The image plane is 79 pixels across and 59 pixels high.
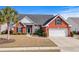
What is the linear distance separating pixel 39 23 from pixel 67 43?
1.00 m

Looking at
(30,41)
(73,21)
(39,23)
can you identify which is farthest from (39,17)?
(73,21)

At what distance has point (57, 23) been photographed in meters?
11.1

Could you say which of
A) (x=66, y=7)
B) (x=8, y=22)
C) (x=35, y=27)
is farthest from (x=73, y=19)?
(x=8, y=22)

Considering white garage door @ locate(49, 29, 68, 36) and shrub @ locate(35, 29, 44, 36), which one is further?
white garage door @ locate(49, 29, 68, 36)

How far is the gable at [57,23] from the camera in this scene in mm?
11078

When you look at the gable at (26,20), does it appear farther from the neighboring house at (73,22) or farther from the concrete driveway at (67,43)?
the neighboring house at (73,22)

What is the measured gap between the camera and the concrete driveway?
11000 mm

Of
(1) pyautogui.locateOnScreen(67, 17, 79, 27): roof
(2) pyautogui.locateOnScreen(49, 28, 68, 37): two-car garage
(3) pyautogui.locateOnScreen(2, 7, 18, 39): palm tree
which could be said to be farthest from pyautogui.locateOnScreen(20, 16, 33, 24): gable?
(1) pyautogui.locateOnScreen(67, 17, 79, 27): roof

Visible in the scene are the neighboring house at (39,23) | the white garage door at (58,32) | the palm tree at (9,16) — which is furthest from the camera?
the white garage door at (58,32)

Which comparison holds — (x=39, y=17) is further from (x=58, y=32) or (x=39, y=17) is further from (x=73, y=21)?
(x=73, y=21)

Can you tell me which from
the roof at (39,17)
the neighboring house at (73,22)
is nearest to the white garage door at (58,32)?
the neighboring house at (73,22)

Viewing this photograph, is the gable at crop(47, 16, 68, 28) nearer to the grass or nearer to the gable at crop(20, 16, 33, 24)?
the grass
